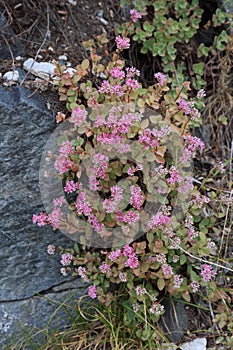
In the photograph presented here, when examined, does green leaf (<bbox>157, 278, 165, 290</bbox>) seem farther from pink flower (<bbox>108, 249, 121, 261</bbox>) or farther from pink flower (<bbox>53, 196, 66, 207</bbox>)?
pink flower (<bbox>53, 196, 66, 207</bbox>)

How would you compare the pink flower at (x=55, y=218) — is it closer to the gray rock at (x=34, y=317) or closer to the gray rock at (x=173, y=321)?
the gray rock at (x=34, y=317)

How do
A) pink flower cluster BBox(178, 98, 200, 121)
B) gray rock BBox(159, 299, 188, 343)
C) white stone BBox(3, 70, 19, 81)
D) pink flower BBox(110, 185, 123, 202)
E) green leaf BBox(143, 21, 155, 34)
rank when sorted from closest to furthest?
1. pink flower BBox(110, 185, 123, 202)
2. pink flower cluster BBox(178, 98, 200, 121)
3. white stone BBox(3, 70, 19, 81)
4. gray rock BBox(159, 299, 188, 343)
5. green leaf BBox(143, 21, 155, 34)

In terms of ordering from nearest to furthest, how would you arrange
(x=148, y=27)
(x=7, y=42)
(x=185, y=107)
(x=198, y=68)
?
1. (x=185, y=107)
2. (x=7, y=42)
3. (x=148, y=27)
4. (x=198, y=68)

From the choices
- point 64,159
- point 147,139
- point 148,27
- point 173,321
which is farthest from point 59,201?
point 148,27

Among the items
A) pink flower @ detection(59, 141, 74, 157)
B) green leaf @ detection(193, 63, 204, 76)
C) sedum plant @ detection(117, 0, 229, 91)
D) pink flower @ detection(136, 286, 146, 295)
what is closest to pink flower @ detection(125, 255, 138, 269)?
pink flower @ detection(136, 286, 146, 295)

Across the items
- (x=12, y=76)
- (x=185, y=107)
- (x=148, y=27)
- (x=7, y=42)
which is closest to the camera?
(x=185, y=107)

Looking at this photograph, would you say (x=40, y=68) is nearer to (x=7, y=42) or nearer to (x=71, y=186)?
(x=7, y=42)

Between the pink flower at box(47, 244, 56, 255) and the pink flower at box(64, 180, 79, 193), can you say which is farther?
the pink flower at box(47, 244, 56, 255)
